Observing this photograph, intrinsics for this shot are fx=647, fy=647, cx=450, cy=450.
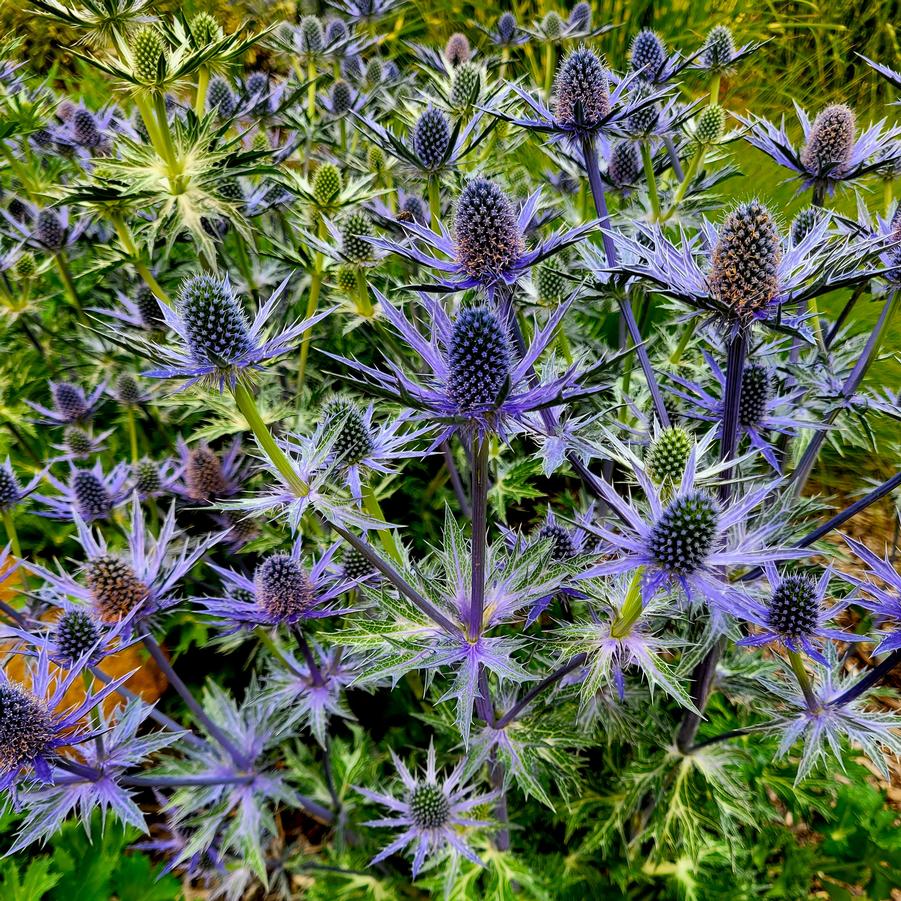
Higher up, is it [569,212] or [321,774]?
[569,212]

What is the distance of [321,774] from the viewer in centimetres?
224

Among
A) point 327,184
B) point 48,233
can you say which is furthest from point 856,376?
point 48,233

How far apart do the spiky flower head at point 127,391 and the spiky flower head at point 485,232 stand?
67.4 inches

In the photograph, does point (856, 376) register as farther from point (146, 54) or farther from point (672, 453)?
point (146, 54)

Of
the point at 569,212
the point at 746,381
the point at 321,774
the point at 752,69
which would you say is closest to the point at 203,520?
the point at 321,774

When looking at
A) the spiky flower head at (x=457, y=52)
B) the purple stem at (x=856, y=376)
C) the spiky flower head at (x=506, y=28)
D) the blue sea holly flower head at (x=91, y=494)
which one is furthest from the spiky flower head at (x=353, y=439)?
the spiky flower head at (x=506, y=28)

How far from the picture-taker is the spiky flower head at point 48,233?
2.71 meters

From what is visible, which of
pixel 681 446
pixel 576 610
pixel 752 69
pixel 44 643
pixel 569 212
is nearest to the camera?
pixel 681 446

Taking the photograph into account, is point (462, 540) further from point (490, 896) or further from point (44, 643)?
point (490, 896)

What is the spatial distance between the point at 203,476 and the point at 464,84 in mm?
1790

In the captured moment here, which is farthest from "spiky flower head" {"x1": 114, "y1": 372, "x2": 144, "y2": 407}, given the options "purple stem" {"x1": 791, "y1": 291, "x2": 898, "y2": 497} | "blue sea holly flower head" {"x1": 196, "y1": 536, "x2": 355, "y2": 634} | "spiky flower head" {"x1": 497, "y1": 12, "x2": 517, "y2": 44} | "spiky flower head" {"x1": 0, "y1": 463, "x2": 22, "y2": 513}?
"spiky flower head" {"x1": 497, "y1": 12, "x2": 517, "y2": 44}

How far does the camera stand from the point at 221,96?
118 inches

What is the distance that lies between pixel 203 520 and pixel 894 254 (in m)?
2.61

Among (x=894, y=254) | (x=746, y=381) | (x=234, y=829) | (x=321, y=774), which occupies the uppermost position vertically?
(x=894, y=254)
